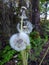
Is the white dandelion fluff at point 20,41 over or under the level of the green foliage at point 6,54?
over

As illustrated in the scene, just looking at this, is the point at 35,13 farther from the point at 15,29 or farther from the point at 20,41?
the point at 20,41

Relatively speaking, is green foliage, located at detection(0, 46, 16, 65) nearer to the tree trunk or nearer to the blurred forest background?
the blurred forest background

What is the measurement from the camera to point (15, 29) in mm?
3404

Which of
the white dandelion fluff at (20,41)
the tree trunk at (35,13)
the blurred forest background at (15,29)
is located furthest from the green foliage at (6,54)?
the white dandelion fluff at (20,41)

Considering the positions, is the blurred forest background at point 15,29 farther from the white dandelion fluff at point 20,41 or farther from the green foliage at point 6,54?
the white dandelion fluff at point 20,41

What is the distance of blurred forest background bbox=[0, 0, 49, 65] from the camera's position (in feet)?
9.75

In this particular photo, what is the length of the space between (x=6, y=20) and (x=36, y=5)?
94 cm

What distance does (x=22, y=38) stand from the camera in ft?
4.05

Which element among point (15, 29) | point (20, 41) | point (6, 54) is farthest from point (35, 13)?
point (20, 41)

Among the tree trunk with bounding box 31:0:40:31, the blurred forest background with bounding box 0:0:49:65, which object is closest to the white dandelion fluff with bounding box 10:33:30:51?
the blurred forest background with bounding box 0:0:49:65

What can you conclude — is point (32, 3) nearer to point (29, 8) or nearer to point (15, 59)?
point (29, 8)

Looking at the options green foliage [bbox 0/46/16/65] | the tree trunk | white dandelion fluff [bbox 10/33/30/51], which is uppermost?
white dandelion fluff [bbox 10/33/30/51]

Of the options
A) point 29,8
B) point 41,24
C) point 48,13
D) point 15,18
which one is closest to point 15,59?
point 15,18

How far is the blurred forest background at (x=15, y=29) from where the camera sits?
2.97 meters
